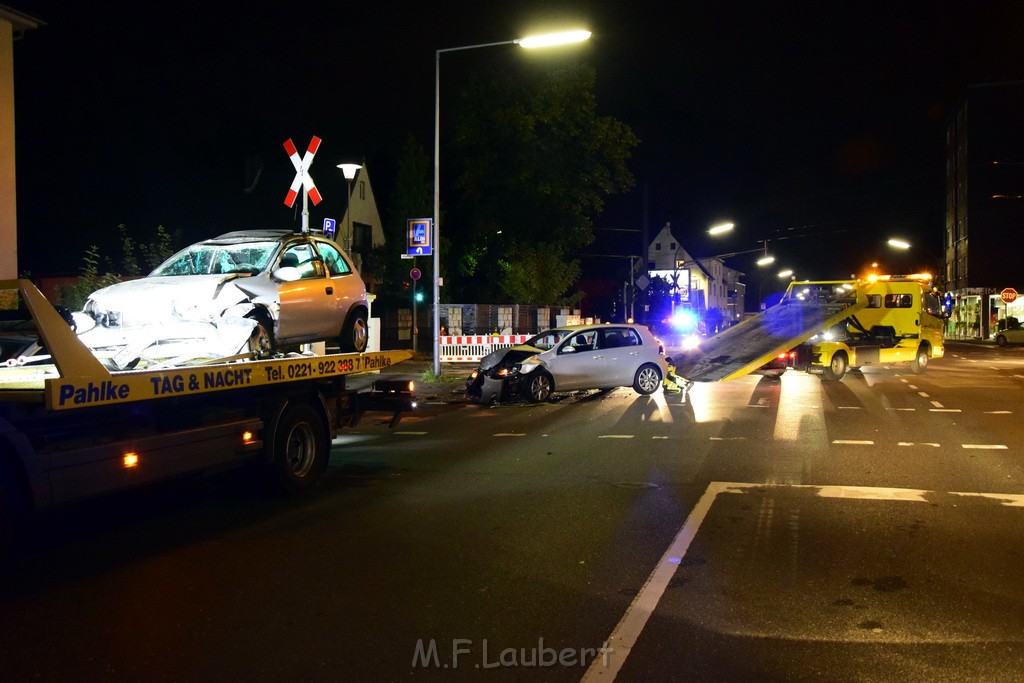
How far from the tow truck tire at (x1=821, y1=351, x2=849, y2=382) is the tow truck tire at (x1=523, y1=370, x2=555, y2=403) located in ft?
27.4

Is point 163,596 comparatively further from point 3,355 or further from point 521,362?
point 521,362

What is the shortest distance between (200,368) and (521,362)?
1080 centimetres

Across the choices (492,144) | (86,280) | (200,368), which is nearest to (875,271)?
(492,144)

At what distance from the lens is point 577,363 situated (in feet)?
59.4

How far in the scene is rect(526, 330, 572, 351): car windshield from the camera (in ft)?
60.3

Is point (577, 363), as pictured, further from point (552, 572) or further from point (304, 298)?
point (552, 572)

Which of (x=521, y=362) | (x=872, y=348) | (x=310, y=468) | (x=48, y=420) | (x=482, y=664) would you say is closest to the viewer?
(x=482, y=664)

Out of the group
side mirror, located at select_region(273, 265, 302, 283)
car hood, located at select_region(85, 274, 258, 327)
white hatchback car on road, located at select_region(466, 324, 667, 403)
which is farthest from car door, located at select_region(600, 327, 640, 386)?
car hood, located at select_region(85, 274, 258, 327)

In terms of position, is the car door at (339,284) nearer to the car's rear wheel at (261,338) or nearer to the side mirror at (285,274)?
the side mirror at (285,274)

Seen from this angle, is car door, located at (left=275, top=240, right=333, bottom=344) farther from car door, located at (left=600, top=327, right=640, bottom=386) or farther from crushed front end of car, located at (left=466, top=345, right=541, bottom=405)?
car door, located at (left=600, top=327, right=640, bottom=386)

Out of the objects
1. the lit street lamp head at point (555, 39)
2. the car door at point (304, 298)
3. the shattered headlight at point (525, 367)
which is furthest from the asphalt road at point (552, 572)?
the lit street lamp head at point (555, 39)

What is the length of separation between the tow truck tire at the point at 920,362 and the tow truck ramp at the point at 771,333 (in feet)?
10.2

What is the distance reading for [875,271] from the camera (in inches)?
1267

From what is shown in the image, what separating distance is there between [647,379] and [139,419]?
13.2m
